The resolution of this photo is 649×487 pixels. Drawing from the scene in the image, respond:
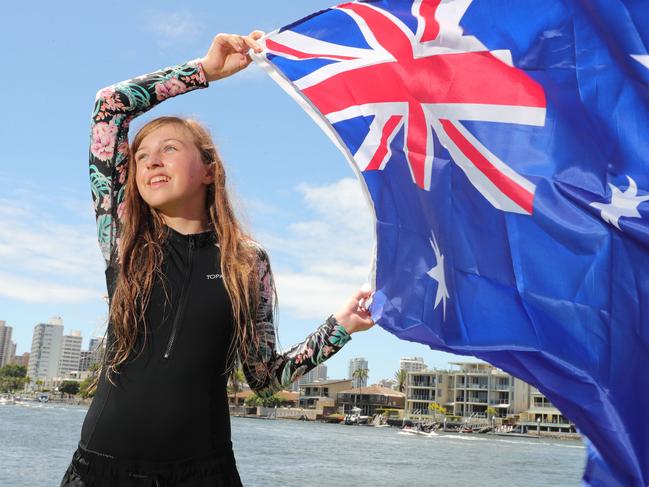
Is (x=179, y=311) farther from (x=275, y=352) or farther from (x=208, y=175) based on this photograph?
(x=208, y=175)

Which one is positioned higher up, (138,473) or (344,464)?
(138,473)

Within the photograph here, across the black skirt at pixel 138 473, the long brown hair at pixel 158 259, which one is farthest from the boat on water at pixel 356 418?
the black skirt at pixel 138 473

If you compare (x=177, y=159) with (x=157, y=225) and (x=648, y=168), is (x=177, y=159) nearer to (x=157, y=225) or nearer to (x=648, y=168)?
(x=157, y=225)

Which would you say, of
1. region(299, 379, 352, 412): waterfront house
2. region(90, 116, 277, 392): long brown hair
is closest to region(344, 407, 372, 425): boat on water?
region(299, 379, 352, 412): waterfront house

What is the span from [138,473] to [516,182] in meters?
1.83

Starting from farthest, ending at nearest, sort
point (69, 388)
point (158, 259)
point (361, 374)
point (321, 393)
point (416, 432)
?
1. point (69, 388)
2. point (361, 374)
3. point (321, 393)
4. point (416, 432)
5. point (158, 259)

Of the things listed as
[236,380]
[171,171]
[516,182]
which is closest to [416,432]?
[516,182]

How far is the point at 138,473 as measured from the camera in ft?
7.47

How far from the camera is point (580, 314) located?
2770 millimetres

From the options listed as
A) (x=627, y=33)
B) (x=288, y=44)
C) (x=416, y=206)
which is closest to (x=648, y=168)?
(x=627, y=33)

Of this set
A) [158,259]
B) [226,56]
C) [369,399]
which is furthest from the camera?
[369,399]

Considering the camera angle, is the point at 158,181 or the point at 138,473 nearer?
the point at 138,473

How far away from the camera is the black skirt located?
2260 mm

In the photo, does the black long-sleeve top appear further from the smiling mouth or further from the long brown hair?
the smiling mouth
